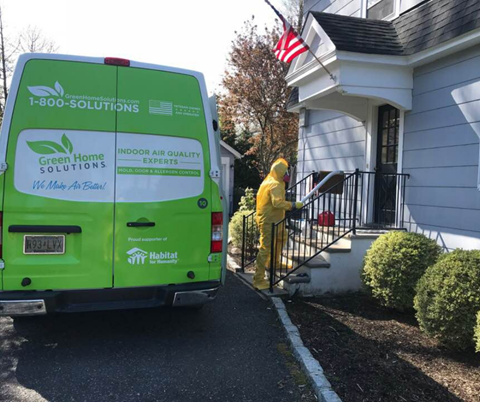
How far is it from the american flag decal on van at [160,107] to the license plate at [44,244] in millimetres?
1414

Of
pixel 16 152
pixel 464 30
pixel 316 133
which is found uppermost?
pixel 464 30

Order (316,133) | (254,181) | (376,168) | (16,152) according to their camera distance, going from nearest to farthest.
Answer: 1. (16,152)
2. (376,168)
3. (316,133)
4. (254,181)

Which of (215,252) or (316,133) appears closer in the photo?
(215,252)

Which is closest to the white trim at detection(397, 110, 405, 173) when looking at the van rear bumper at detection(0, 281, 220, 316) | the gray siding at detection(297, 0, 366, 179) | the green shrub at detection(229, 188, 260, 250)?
the gray siding at detection(297, 0, 366, 179)

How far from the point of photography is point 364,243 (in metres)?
6.23

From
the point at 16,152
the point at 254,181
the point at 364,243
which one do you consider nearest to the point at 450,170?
the point at 364,243

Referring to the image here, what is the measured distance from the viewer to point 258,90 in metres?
16.9

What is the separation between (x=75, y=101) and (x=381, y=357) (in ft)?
12.1

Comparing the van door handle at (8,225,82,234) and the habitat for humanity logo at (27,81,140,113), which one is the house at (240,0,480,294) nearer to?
the van door handle at (8,225,82,234)

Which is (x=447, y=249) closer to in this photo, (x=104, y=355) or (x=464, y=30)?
(x=464, y=30)

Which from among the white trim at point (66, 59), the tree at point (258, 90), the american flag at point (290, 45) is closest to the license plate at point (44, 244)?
the white trim at point (66, 59)

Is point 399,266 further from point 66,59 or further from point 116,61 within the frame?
point 66,59

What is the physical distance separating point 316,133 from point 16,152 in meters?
7.27

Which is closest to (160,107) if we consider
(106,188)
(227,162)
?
(106,188)
